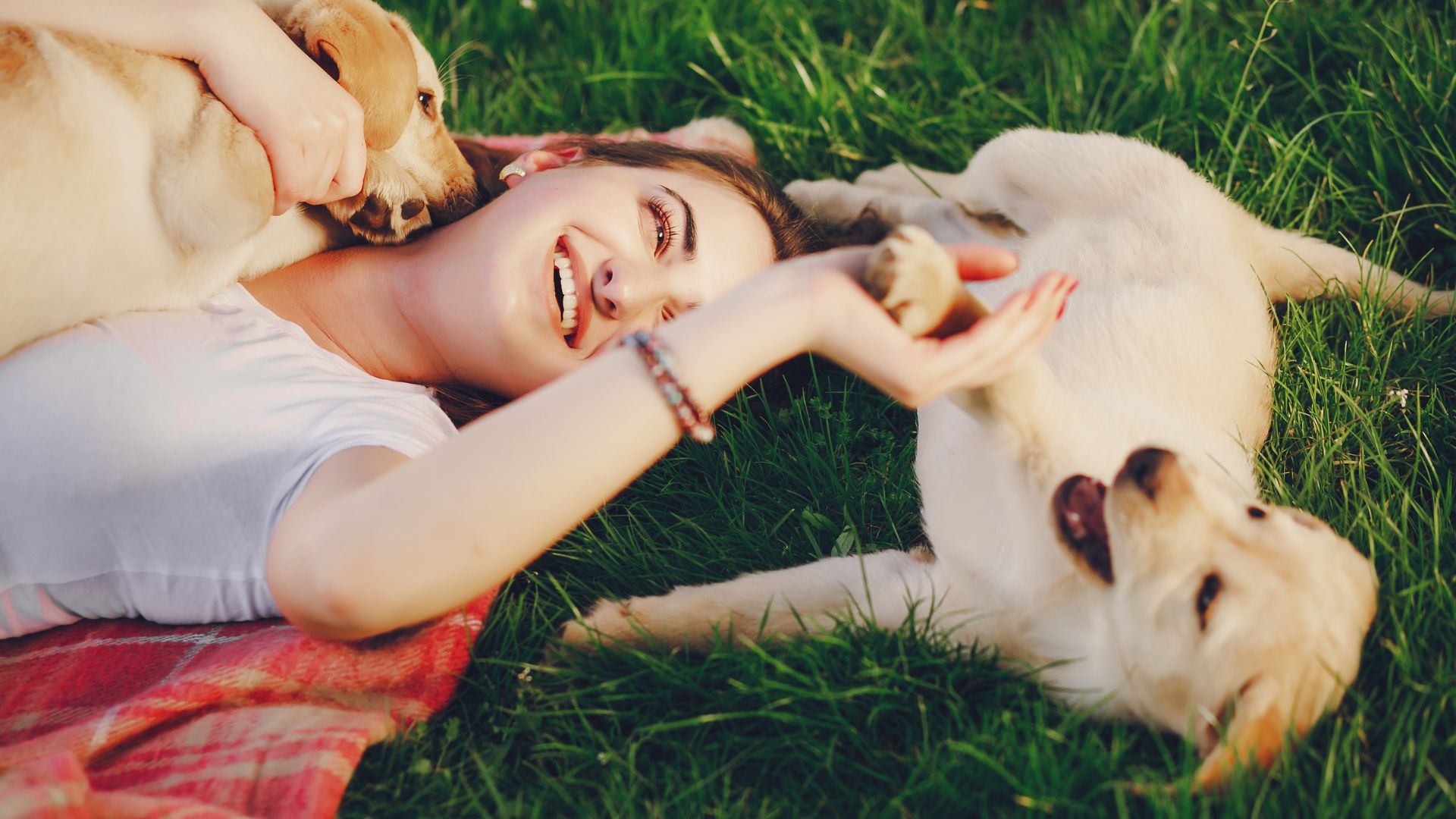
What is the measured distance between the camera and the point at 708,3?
3580mm

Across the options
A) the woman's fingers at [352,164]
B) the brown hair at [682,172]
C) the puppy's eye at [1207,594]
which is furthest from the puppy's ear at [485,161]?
the puppy's eye at [1207,594]

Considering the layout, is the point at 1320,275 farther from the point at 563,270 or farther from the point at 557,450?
the point at 557,450

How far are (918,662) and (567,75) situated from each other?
2.56m

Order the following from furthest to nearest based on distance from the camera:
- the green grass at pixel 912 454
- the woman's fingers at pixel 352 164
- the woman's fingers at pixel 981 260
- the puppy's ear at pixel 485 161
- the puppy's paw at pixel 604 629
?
1. the puppy's ear at pixel 485 161
2. the woman's fingers at pixel 352 164
3. the puppy's paw at pixel 604 629
4. the green grass at pixel 912 454
5. the woman's fingers at pixel 981 260

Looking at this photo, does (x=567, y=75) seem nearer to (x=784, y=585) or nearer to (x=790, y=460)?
(x=790, y=460)

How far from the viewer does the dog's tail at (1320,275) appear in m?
2.56

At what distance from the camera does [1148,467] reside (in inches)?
65.9

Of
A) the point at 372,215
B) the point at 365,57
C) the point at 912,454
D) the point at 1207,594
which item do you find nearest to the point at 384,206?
the point at 372,215

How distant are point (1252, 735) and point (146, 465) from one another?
184cm

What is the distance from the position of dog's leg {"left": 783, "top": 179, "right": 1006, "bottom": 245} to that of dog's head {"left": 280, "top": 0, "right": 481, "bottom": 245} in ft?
3.36

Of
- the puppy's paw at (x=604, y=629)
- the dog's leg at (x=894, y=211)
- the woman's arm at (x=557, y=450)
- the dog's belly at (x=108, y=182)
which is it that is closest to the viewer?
the woman's arm at (x=557, y=450)

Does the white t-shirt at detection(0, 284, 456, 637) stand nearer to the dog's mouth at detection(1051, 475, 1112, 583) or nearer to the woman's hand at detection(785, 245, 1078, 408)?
the woman's hand at detection(785, 245, 1078, 408)

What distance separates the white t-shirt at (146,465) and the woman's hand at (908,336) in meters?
0.81

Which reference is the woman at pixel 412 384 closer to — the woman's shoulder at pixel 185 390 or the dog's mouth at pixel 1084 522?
the woman's shoulder at pixel 185 390
